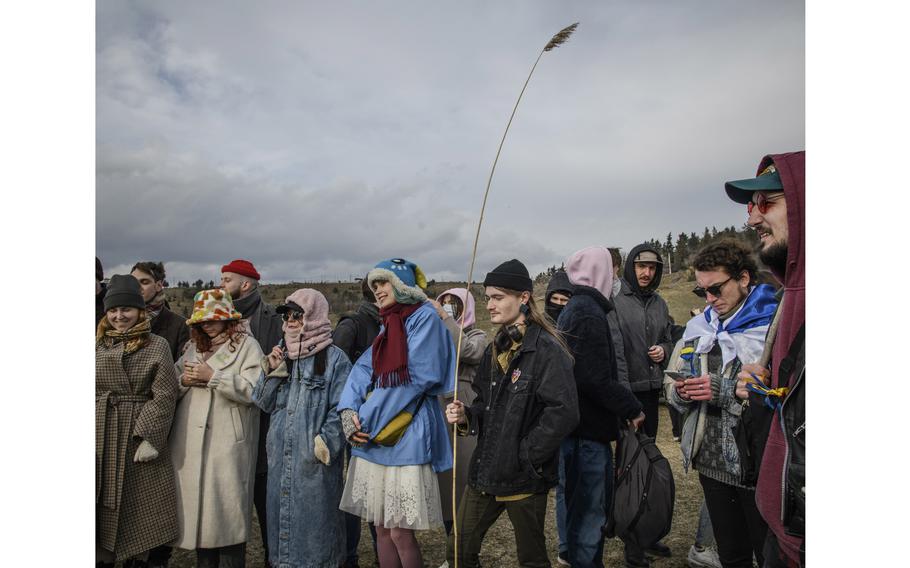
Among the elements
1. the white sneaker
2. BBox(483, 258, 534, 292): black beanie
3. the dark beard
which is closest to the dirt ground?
the white sneaker

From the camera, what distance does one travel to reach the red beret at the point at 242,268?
15.1ft

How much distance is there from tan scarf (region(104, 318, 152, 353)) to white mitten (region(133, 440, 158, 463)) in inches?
23.1

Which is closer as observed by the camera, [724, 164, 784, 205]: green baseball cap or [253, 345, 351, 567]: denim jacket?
[724, 164, 784, 205]: green baseball cap

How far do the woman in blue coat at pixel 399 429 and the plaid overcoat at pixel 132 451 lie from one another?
115 cm

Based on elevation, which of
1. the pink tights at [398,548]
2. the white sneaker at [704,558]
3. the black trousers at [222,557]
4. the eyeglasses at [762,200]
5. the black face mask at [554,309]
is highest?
the eyeglasses at [762,200]

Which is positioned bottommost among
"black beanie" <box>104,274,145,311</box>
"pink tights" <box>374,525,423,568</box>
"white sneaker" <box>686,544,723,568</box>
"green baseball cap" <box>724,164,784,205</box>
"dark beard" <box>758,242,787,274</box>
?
"white sneaker" <box>686,544,723,568</box>

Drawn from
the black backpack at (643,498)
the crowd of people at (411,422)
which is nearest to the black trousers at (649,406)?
the crowd of people at (411,422)

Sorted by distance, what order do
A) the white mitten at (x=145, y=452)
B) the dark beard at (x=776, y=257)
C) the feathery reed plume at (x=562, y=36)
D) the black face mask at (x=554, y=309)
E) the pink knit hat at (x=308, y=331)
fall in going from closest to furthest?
the dark beard at (x=776, y=257) < the feathery reed plume at (x=562, y=36) < the white mitten at (x=145, y=452) < the pink knit hat at (x=308, y=331) < the black face mask at (x=554, y=309)

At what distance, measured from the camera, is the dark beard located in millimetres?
1680

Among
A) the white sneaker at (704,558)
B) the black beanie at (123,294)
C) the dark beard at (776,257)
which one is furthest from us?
the white sneaker at (704,558)

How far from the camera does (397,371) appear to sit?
3.32 m

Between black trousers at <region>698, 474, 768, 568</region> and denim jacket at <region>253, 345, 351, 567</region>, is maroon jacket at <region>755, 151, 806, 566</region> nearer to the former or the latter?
black trousers at <region>698, 474, 768, 568</region>

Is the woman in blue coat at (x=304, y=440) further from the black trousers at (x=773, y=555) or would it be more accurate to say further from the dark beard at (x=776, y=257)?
the dark beard at (x=776, y=257)

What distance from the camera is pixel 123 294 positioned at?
356cm
